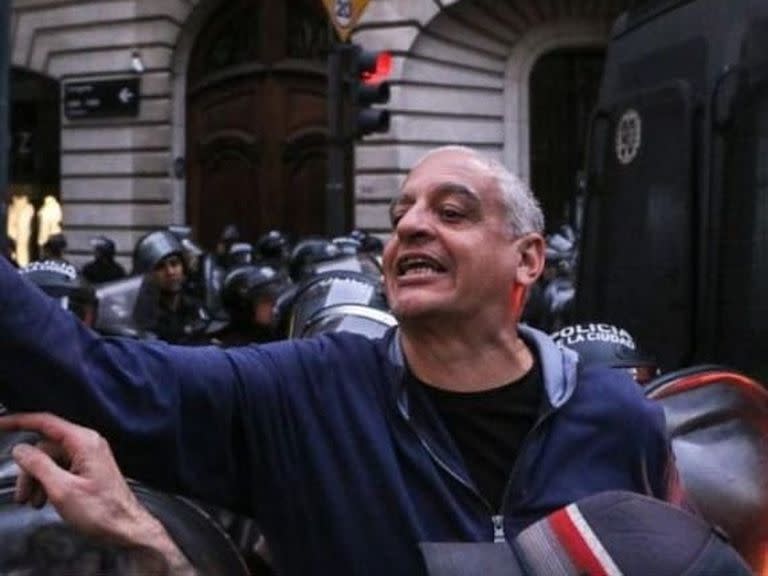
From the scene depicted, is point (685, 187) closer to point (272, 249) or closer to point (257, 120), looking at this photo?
point (272, 249)

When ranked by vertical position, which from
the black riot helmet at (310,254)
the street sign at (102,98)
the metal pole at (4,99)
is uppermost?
the street sign at (102,98)

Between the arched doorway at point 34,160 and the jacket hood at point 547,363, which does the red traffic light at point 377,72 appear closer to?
the jacket hood at point 547,363

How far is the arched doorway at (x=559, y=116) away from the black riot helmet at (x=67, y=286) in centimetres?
1716

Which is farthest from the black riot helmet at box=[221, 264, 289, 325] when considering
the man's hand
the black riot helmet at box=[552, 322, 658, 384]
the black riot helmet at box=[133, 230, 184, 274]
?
the man's hand

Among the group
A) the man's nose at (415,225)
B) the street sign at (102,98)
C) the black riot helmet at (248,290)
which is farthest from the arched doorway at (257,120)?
the man's nose at (415,225)

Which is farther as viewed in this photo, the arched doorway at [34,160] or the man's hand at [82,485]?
the arched doorway at [34,160]

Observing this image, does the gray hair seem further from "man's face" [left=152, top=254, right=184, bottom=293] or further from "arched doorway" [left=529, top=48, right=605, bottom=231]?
"arched doorway" [left=529, top=48, right=605, bottom=231]

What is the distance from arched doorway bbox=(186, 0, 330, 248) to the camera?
82.8 ft

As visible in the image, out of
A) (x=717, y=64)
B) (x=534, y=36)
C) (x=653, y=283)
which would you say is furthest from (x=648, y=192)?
(x=534, y=36)

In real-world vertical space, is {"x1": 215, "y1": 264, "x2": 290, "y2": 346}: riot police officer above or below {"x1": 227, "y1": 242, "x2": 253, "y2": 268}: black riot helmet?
below

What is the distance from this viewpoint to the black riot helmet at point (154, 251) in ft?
35.3

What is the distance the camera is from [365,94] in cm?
1417

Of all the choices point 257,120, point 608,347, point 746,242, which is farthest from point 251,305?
point 257,120

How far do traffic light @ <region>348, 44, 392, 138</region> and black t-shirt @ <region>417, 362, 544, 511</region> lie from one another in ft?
38.2
